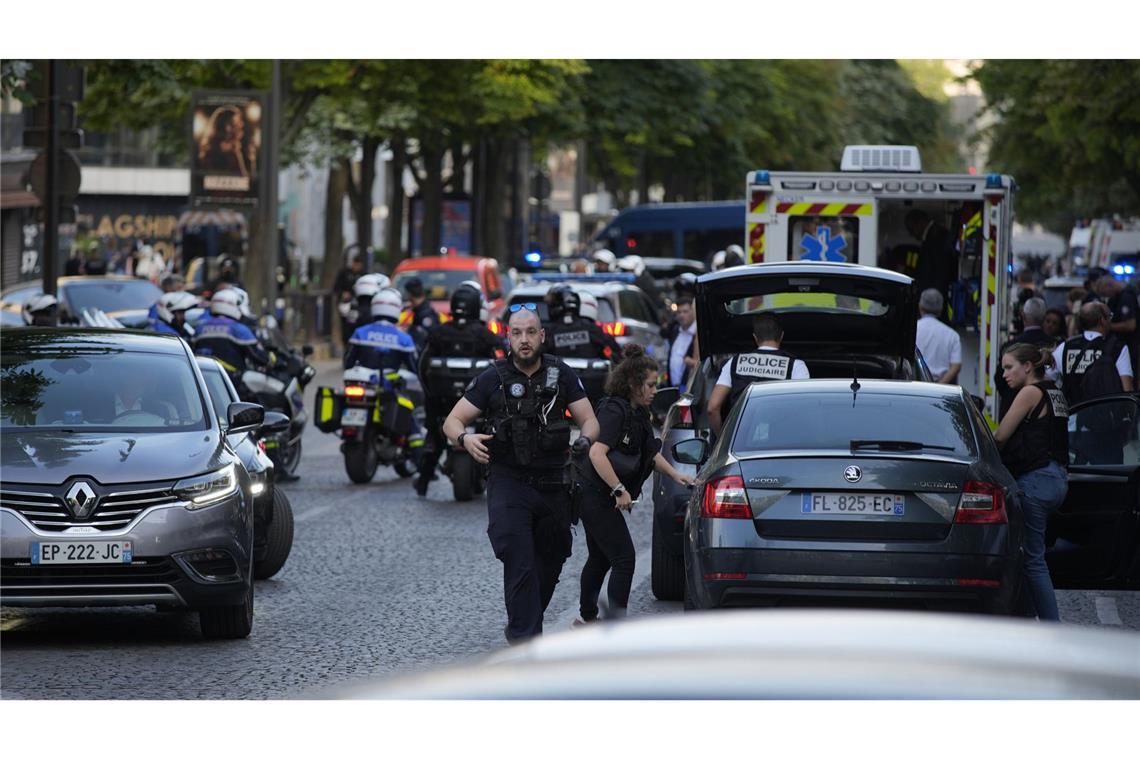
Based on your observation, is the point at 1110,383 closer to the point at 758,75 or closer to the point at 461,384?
the point at 461,384

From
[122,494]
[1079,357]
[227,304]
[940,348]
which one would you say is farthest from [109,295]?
[122,494]

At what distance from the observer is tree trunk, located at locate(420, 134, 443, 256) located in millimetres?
47219

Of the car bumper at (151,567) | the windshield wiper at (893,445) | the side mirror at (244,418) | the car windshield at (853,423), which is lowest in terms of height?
the car bumper at (151,567)

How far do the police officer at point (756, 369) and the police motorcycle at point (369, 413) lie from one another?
5.86 metres

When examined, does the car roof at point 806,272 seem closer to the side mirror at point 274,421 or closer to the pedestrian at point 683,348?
the side mirror at point 274,421

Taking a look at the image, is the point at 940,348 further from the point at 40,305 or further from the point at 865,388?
the point at 40,305

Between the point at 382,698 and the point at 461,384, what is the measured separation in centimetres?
1250

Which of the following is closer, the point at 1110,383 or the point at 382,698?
the point at 382,698

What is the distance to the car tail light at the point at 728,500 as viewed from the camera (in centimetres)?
854

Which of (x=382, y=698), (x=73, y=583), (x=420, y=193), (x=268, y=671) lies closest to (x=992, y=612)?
(x=268, y=671)

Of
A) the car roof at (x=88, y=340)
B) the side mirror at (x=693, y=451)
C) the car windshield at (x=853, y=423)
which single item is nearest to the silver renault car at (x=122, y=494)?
the car roof at (x=88, y=340)

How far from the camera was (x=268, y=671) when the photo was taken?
352 inches

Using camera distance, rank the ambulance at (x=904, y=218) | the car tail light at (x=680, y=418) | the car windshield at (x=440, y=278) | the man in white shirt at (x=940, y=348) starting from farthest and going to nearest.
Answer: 1. the car windshield at (x=440, y=278)
2. the ambulance at (x=904, y=218)
3. the man in white shirt at (x=940, y=348)
4. the car tail light at (x=680, y=418)

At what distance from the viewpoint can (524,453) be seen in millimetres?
8609
